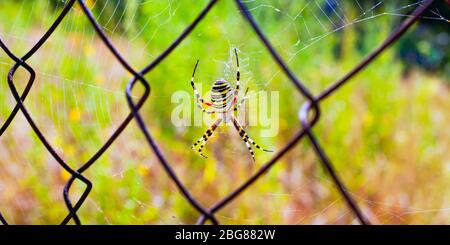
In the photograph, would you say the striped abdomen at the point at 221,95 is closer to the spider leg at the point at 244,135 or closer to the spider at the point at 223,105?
the spider at the point at 223,105

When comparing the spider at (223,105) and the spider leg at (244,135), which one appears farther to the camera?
the spider leg at (244,135)

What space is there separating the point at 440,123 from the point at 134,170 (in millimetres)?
1513

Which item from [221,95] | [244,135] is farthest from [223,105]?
[244,135]

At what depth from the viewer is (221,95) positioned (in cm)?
171

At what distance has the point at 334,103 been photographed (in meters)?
2.31

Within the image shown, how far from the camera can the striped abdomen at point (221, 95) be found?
1683 mm

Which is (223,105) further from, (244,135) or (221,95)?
(244,135)

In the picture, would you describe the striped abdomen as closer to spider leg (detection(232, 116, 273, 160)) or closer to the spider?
the spider

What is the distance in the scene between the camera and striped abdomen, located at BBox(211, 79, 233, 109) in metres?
1.68

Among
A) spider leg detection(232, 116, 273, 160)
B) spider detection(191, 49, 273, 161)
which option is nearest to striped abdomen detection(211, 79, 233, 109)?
spider detection(191, 49, 273, 161)

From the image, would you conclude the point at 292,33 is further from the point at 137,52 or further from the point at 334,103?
the point at 137,52

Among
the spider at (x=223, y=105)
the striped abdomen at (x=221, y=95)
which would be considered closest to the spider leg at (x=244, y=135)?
the spider at (x=223, y=105)
